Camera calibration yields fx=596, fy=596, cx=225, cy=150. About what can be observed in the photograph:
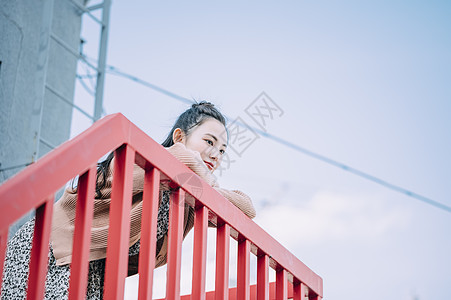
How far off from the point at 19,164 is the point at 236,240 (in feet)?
8.58

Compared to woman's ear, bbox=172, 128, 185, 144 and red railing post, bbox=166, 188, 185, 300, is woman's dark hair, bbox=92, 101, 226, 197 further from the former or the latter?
red railing post, bbox=166, 188, 185, 300

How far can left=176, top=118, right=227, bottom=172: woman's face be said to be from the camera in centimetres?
229

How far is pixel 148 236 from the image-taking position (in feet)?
4.35

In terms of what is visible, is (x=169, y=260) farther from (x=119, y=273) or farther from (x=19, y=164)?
(x=19, y=164)

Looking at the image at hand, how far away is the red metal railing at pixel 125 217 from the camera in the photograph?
108 centimetres

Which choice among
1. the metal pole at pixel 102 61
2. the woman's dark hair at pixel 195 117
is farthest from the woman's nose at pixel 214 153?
the metal pole at pixel 102 61

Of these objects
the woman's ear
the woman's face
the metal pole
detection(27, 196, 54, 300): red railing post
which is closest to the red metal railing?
detection(27, 196, 54, 300): red railing post

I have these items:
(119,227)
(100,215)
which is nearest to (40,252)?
(119,227)

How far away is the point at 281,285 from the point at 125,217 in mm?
651

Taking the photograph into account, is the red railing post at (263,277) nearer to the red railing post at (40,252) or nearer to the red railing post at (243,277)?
the red railing post at (243,277)

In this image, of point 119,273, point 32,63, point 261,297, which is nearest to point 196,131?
point 261,297

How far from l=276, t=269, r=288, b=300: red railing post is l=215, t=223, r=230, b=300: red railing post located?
0.84ft

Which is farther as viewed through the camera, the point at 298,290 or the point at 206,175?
the point at 298,290

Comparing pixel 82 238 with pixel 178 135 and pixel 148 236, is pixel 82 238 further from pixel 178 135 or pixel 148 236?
pixel 178 135
